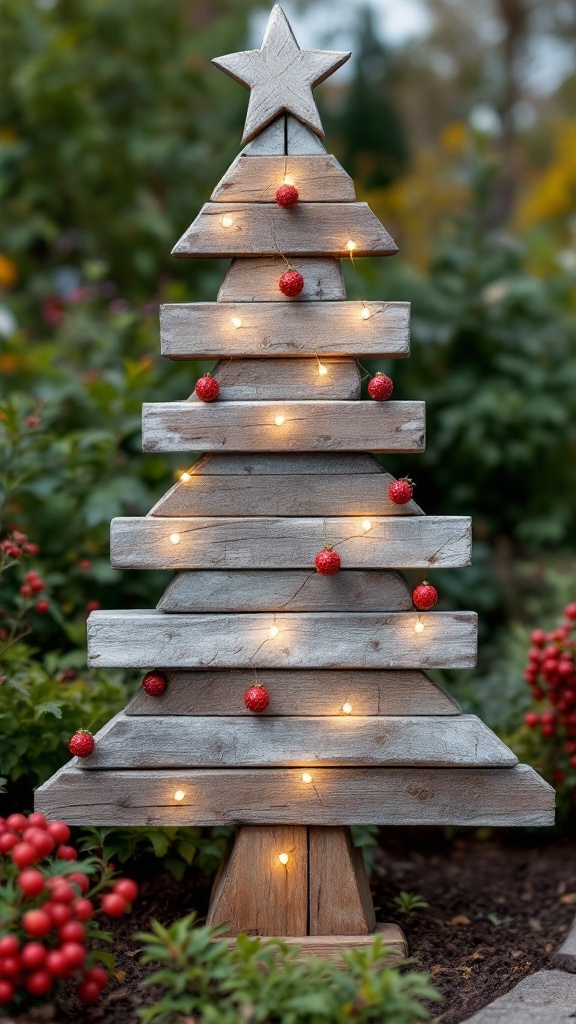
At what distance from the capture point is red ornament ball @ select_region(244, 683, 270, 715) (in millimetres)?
2627

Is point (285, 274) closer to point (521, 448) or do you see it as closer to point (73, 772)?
point (73, 772)

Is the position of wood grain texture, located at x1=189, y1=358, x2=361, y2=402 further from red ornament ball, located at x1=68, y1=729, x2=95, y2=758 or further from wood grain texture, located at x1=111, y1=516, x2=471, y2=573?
red ornament ball, located at x1=68, y1=729, x2=95, y2=758

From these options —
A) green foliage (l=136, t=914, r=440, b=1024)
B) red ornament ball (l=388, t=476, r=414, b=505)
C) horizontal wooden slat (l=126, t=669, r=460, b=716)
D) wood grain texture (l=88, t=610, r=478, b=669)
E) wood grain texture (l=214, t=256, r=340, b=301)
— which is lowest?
green foliage (l=136, t=914, r=440, b=1024)

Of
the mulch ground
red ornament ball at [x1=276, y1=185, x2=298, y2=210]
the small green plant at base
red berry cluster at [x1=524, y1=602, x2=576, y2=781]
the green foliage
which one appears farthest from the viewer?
red berry cluster at [x1=524, y1=602, x2=576, y2=781]

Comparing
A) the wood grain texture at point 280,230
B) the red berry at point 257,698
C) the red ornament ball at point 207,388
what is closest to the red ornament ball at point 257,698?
the red berry at point 257,698

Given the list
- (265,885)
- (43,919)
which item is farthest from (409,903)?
(43,919)

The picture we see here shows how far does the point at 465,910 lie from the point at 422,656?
3.50 ft

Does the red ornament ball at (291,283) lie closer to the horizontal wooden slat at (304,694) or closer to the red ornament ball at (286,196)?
the red ornament ball at (286,196)

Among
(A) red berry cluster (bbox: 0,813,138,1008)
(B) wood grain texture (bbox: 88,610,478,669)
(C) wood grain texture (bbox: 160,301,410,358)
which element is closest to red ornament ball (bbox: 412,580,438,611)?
(B) wood grain texture (bbox: 88,610,478,669)

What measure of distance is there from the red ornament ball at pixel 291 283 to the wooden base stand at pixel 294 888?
1534mm

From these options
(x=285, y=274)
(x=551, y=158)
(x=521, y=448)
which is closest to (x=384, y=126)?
(x=551, y=158)

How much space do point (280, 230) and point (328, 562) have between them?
3.18ft

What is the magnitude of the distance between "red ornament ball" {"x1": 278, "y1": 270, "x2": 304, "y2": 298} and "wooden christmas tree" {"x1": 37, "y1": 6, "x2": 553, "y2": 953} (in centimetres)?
1

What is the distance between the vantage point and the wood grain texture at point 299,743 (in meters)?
2.67
